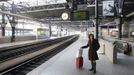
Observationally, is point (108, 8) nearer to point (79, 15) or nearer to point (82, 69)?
point (79, 15)

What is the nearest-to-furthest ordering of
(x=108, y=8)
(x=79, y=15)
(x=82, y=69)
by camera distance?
(x=82, y=69)
(x=79, y=15)
(x=108, y=8)

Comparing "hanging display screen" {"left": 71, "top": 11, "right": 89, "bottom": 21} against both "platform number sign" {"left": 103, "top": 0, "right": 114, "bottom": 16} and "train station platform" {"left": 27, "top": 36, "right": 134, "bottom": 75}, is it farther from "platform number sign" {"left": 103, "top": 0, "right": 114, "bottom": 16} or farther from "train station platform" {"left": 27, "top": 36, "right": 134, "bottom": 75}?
"train station platform" {"left": 27, "top": 36, "right": 134, "bottom": 75}

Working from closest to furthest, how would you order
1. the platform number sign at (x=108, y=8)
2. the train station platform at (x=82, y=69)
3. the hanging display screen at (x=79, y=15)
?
the train station platform at (x=82, y=69), the hanging display screen at (x=79, y=15), the platform number sign at (x=108, y=8)

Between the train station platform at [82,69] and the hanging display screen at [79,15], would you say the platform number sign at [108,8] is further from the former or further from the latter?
the train station platform at [82,69]

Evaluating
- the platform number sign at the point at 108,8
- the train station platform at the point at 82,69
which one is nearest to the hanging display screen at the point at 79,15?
the platform number sign at the point at 108,8

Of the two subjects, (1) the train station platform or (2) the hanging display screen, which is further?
(2) the hanging display screen

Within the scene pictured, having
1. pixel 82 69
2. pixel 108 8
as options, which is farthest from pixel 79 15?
pixel 82 69

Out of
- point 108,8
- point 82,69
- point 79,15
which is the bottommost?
point 82,69

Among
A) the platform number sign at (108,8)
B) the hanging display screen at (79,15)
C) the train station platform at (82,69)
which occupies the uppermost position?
the platform number sign at (108,8)

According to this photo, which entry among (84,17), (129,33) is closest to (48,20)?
(129,33)

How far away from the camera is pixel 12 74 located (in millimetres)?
10008

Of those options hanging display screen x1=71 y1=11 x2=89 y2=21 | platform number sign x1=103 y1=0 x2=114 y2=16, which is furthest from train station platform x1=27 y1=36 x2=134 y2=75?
platform number sign x1=103 y1=0 x2=114 y2=16

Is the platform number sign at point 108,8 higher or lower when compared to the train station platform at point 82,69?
higher

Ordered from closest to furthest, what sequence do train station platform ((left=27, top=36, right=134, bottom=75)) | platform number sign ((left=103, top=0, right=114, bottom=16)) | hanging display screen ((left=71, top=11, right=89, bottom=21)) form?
train station platform ((left=27, top=36, right=134, bottom=75)) < hanging display screen ((left=71, top=11, right=89, bottom=21)) < platform number sign ((left=103, top=0, right=114, bottom=16))
